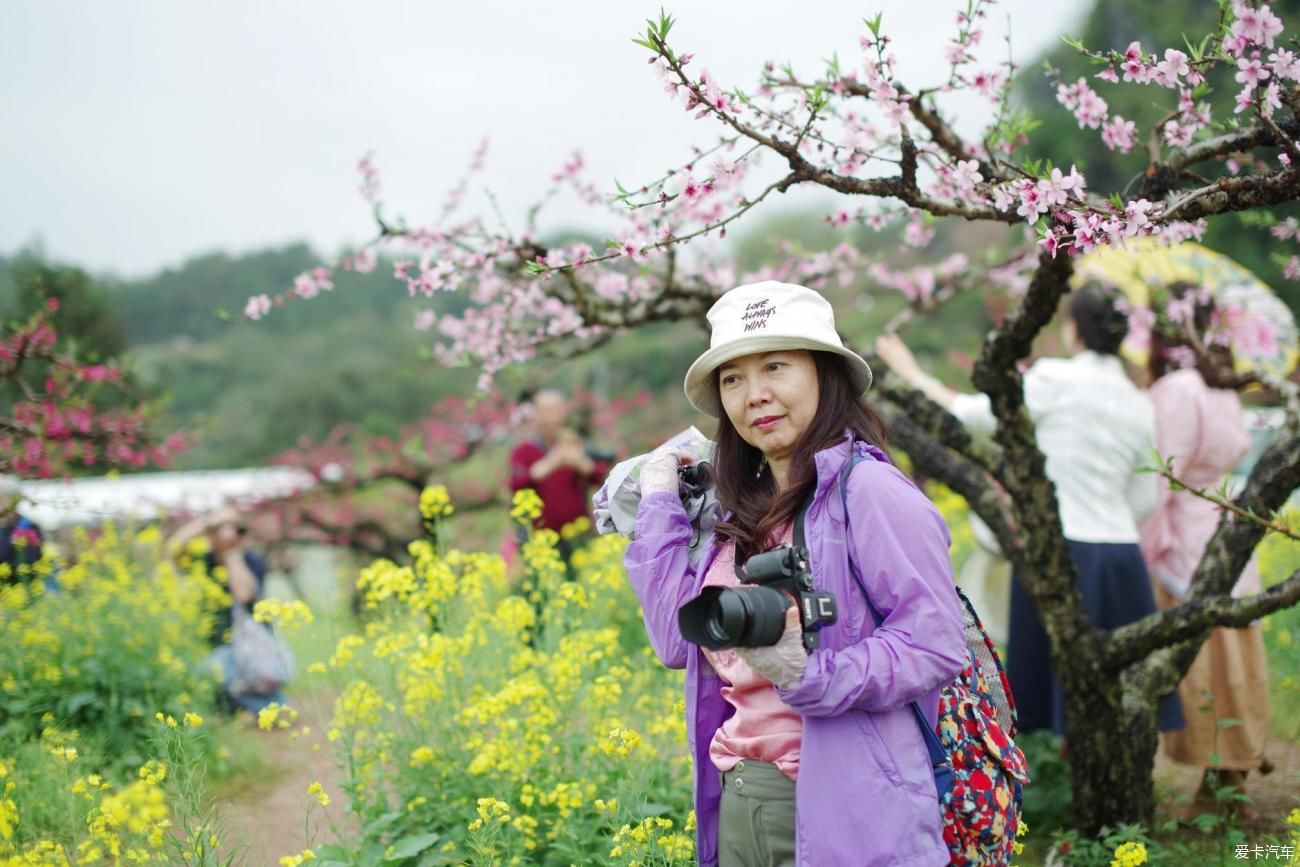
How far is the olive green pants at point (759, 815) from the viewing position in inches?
73.5

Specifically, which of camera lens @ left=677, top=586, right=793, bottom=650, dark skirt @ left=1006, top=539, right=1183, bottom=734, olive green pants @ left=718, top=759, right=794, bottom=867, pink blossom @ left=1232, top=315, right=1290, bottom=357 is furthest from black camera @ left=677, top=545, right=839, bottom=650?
pink blossom @ left=1232, top=315, right=1290, bottom=357

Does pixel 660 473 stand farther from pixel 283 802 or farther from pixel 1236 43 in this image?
pixel 283 802

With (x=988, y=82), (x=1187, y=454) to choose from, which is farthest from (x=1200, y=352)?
(x=988, y=82)

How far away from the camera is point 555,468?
6.01 m

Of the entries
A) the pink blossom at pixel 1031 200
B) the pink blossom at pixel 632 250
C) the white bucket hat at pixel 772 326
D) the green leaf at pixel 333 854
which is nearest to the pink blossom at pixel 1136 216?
the pink blossom at pixel 1031 200

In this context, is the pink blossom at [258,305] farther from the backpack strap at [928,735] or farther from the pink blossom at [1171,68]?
the pink blossom at [1171,68]

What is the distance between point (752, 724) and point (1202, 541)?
9.24ft

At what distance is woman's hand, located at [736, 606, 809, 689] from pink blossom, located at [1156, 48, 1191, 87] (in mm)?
1500

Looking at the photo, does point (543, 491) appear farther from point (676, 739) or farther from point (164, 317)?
point (164, 317)

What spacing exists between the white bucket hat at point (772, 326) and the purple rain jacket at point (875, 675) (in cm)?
22

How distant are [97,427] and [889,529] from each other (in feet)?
15.5

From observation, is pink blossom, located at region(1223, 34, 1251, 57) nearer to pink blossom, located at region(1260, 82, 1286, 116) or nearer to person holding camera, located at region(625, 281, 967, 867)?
pink blossom, located at region(1260, 82, 1286, 116)

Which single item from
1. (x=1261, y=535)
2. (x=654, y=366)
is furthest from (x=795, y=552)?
(x=654, y=366)

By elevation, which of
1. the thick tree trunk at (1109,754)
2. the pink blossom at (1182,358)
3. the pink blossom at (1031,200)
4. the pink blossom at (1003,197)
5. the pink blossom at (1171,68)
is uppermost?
the pink blossom at (1171,68)
